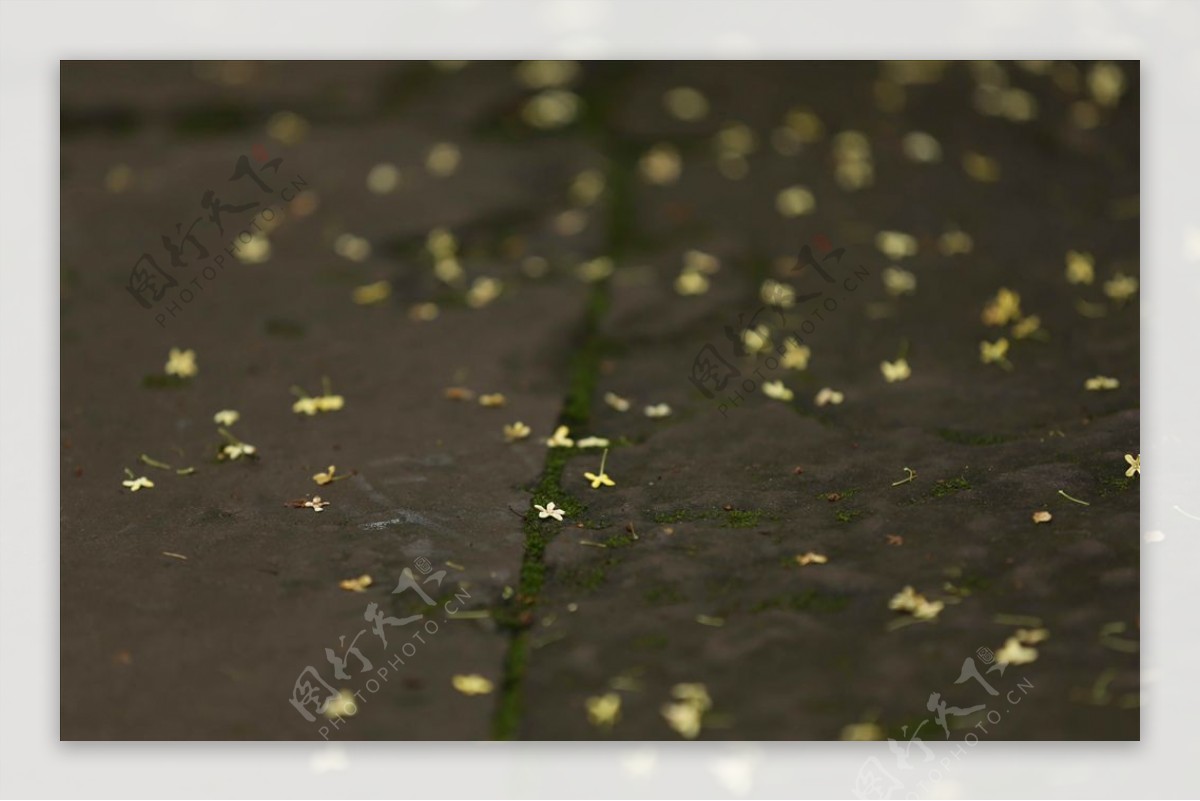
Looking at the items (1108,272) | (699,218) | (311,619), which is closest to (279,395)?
(311,619)

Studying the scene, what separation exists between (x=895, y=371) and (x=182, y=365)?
4.97 ft

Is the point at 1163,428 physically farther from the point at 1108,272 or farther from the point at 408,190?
the point at 408,190

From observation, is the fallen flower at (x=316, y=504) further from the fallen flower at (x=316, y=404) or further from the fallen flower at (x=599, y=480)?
the fallen flower at (x=599, y=480)

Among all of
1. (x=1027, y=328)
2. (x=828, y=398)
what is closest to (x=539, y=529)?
(x=828, y=398)

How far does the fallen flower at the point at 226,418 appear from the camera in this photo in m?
2.36

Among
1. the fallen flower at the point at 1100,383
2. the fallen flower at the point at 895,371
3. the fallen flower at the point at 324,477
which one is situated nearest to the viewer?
the fallen flower at the point at 324,477

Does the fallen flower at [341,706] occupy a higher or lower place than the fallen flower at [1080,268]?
lower

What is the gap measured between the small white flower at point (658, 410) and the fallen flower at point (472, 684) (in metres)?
0.85

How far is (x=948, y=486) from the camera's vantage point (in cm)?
201

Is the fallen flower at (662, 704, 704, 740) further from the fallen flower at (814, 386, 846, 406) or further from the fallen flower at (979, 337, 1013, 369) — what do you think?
the fallen flower at (979, 337, 1013, 369)

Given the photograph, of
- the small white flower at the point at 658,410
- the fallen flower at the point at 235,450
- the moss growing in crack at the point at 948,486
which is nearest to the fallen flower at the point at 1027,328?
the moss growing in crack at the point at 948,486

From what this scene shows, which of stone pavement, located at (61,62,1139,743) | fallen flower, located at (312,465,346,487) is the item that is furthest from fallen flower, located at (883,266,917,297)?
fallen flower, located at (312,465,346,487)

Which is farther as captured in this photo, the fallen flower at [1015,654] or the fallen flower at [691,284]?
the fallen flower at [691,284]

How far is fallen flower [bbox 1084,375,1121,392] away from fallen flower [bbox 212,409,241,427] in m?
1.70
